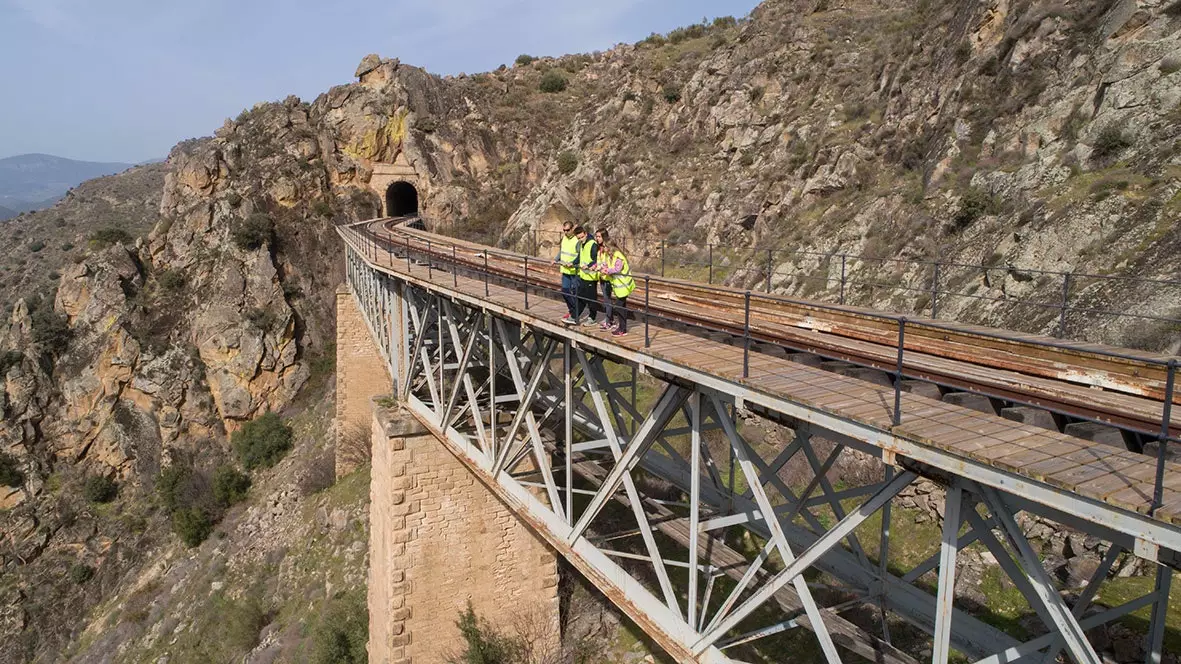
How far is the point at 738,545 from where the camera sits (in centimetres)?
1441

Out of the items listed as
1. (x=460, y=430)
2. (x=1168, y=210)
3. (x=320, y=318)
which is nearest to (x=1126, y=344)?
(x=1168, y=210)

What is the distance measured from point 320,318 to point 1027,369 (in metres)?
43.4

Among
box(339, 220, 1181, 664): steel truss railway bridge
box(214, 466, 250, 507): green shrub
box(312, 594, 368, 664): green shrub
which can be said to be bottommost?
box(214, 466, 250, 507): green shrub

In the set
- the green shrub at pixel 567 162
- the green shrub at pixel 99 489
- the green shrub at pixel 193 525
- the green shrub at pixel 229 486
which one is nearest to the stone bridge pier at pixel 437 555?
the green shrub at pixel 193 525

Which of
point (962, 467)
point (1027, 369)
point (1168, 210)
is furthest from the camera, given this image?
point (1168, 210)

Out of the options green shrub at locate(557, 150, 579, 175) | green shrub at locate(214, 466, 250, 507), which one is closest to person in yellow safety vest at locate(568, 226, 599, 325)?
green shrub at locate(557, 150, 579, 175)

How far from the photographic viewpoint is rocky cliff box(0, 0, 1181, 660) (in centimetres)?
1520

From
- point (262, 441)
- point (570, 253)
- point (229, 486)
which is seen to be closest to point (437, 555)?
point (570, 253)

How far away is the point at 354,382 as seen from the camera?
29156 mm

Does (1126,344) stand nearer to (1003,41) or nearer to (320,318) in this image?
(1003,41)

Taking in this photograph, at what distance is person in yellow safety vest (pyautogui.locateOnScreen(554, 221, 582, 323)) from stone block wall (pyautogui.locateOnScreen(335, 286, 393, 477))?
21056mm

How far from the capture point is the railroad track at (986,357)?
523 centimetres

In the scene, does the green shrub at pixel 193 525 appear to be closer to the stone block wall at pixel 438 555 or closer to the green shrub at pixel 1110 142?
the stone block wall at pixel 438 555

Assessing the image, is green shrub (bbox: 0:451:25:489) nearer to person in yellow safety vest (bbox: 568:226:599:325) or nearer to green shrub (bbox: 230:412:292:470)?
green shrub (bbox: 230:412:292:470)
